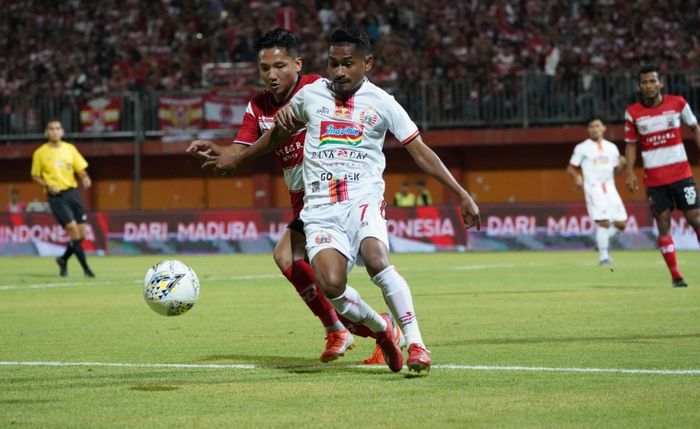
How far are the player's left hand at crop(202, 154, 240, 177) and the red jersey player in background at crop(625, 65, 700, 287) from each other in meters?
7.49

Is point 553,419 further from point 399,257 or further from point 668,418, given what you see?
point 399,257

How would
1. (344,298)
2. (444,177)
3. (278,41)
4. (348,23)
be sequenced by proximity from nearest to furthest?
(444,177)
(344,298)
(278,41)
(348,23)

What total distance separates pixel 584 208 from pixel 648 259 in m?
5.20

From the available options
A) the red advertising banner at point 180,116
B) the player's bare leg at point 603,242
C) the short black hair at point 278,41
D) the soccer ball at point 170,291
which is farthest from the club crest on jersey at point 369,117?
the red advertising banner at point 180,116

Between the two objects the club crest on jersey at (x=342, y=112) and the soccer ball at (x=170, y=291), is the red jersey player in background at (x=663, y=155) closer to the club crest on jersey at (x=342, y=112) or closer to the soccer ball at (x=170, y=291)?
the soccer ball at (x=170, y=291)

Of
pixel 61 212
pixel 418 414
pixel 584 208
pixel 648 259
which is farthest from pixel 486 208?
pixel 418 414

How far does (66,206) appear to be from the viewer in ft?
62.9

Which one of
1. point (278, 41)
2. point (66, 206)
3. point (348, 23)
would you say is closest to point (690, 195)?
point (278, 41)

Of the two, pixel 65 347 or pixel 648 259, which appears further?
pixel 648 259

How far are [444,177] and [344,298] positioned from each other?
3.19 ft

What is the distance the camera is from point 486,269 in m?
20.3

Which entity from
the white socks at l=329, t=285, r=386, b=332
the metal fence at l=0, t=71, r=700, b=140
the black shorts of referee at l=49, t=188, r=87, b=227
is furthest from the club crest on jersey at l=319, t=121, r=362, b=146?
the metal fence at l=0, t=71, r=700, b=140

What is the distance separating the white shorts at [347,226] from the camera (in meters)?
7.40

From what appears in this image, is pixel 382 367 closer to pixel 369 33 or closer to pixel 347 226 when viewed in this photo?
pixel 347 226
